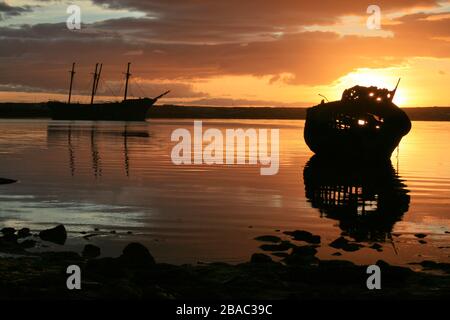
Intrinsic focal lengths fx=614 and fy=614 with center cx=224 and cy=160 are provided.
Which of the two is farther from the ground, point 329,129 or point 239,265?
point 329,129

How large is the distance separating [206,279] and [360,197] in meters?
17.8

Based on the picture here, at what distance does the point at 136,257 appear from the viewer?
13.3 metres

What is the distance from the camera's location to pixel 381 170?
44.2 metres

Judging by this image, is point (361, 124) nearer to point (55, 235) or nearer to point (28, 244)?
point (55, 235)

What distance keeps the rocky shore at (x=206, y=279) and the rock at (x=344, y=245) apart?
2217 millimetres

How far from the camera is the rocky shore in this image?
36.2 feet

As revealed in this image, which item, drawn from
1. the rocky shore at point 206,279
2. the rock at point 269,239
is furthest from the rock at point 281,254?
the rock at point 269,239

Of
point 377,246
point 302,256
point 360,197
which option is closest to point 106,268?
point 302,256

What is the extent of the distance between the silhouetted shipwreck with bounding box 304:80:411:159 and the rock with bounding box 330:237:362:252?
36899 millimetres

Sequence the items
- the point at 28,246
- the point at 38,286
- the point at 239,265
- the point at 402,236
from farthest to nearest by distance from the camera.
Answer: the point at 402,236 < the point at 28,246 < the point at 239,265 < the point at 38,286
